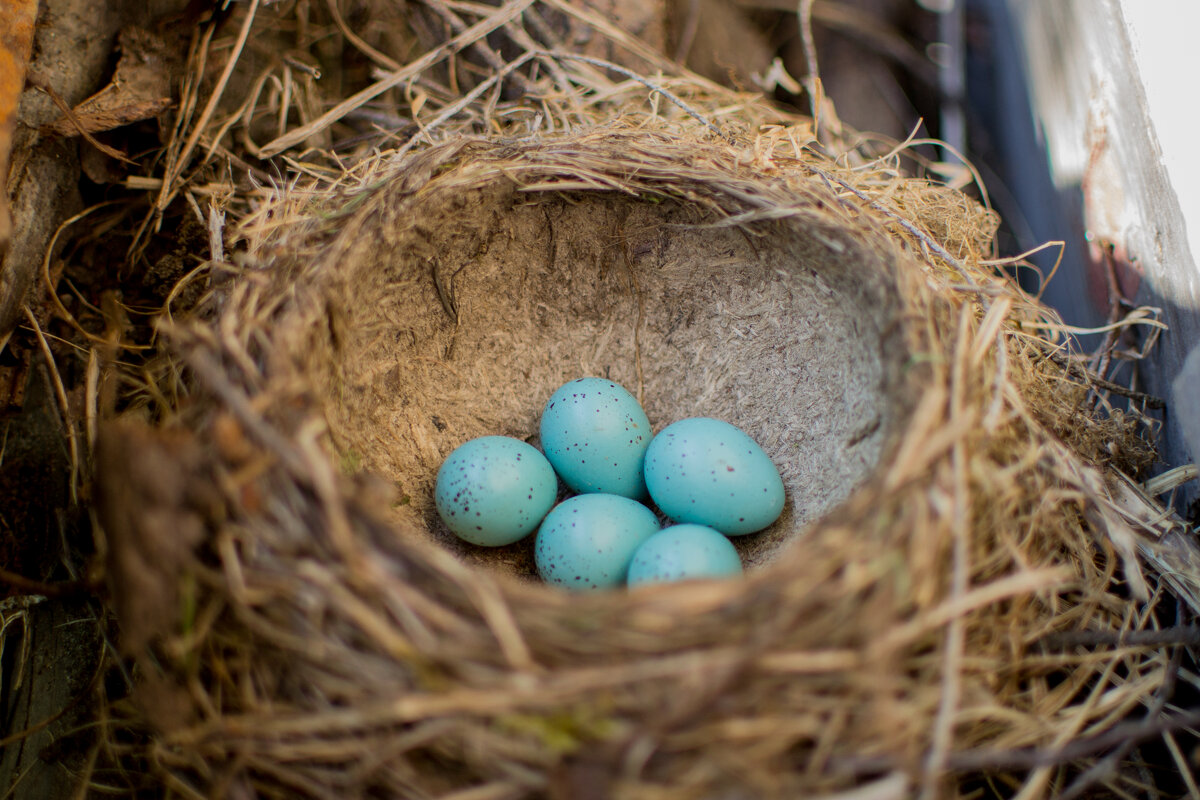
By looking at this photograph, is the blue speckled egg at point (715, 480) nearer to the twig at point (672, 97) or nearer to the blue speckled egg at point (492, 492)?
the blue speckled egg at point (492, 492)

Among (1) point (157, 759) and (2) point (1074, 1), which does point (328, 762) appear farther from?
(2) point (1074, 1)

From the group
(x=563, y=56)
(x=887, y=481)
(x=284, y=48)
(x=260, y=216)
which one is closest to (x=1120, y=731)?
(x=887, y=481)

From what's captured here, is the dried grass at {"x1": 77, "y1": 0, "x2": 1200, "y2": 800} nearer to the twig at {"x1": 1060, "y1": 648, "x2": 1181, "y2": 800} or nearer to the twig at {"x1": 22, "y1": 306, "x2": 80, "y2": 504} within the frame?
the twig at {"x1": 1060, "y1": 648, "x2": 1181, "y2": 800}

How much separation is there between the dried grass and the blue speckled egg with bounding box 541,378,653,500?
50 cm

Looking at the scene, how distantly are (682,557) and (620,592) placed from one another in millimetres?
391

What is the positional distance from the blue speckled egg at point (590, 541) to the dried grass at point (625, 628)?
0.43m

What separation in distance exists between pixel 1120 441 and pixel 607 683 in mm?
1331

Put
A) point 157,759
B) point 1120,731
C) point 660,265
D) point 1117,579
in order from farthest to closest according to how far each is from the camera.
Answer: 1. point 660,265
2. point 1117,579
3. point 157,759
4. point 1120,731

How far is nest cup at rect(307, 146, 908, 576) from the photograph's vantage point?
1.65m

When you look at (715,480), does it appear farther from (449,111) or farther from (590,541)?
(449,111)

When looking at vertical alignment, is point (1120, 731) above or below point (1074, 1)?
below

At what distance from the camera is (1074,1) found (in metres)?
2.46

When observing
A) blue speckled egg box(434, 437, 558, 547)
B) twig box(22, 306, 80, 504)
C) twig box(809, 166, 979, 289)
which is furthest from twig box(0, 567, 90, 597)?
twig box(809, 166, 979, 289)

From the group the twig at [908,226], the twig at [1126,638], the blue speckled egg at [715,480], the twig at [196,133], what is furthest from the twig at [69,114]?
the twig at [1126,638]
